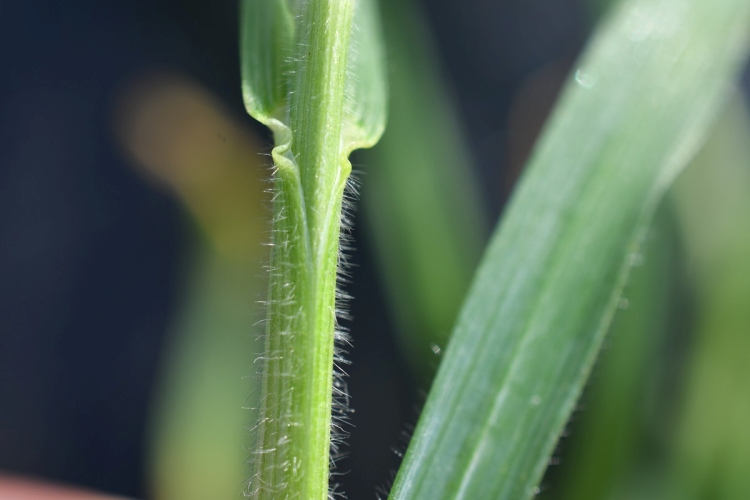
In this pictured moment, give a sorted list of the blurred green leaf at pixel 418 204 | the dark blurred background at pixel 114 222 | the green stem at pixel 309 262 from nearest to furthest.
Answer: the green stem at pixel 309 262 → the blurred green leaf at pixel 418 204 → the dark blurred background at pixel 114 222

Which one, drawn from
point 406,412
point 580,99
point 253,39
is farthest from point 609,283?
point 406,412

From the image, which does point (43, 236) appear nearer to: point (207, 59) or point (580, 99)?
point (207, 59)

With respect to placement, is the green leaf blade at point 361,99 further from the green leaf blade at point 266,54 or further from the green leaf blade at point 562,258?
the green leaf blade at point 562,258

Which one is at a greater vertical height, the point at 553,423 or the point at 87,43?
the point at 87,43

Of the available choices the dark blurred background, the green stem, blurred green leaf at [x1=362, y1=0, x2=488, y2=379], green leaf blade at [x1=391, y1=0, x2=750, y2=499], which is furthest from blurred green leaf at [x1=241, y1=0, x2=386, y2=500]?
the dark blurred background

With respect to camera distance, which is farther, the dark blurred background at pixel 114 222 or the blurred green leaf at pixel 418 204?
the dark blurred background at pixel 114 222

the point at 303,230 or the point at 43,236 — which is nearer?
the point at 303,230

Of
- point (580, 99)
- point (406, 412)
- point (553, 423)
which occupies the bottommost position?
point (406, 412)

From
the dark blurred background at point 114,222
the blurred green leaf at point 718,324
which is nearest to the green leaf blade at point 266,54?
the blurred green leaf at point 718,324
